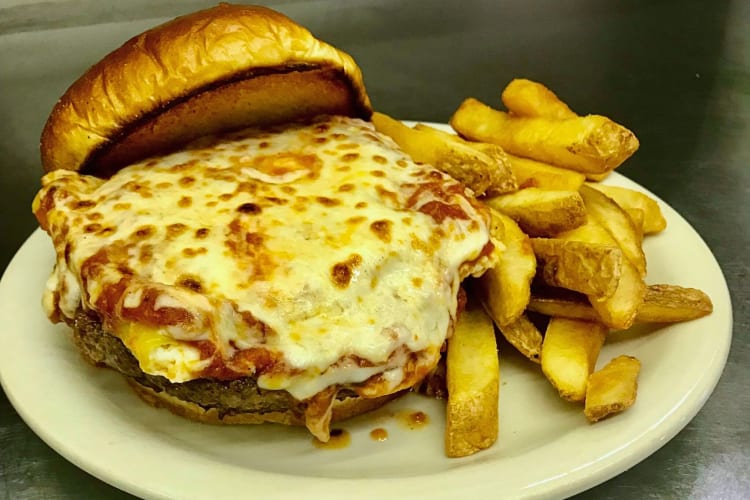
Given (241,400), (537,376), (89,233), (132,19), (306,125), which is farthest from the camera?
(132,19)

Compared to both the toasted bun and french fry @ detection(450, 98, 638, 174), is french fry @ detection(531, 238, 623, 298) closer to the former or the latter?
french fry @ detection(450, 98, 638, 174)

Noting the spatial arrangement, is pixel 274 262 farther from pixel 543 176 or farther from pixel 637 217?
pixel 637 217

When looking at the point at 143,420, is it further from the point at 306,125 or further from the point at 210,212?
the point at 306,125

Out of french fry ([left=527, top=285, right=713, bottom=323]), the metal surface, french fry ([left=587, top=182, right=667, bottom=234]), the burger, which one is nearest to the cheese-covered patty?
the burger

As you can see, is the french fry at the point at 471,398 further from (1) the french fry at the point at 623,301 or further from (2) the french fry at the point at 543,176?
(2) the french fry at the point at 543,176

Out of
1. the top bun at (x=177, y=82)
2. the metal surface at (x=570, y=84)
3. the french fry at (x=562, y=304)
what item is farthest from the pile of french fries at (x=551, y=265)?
the top bun at (x=177, y=82)

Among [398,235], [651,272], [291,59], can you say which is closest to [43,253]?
[291,59]

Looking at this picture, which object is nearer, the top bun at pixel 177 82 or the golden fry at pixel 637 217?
the top bun at pixel 177 82
